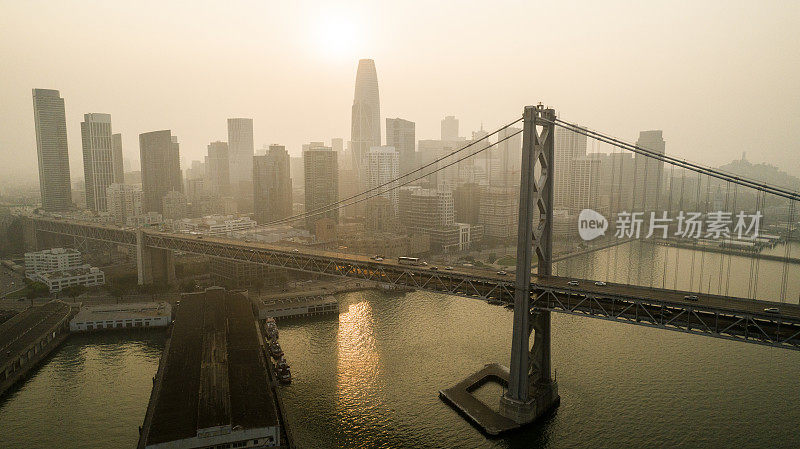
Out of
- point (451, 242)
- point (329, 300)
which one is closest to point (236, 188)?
point (451, 242)

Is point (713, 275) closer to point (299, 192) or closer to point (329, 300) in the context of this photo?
point (329, 300)

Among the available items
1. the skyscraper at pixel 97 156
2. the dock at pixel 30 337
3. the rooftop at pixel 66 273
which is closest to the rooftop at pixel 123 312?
the dock at pixel 30 337

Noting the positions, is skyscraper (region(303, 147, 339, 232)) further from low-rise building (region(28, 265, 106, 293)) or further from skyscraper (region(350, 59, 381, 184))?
skyscraper (region(350, 59, 381, 184))

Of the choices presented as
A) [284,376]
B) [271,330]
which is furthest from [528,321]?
[271,330]

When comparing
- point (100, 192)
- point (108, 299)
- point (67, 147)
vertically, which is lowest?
point (108, 299)

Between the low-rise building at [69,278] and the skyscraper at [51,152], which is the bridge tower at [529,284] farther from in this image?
the skyscraper at [51,152]

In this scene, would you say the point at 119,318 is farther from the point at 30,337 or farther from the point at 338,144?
the point at 338,144
